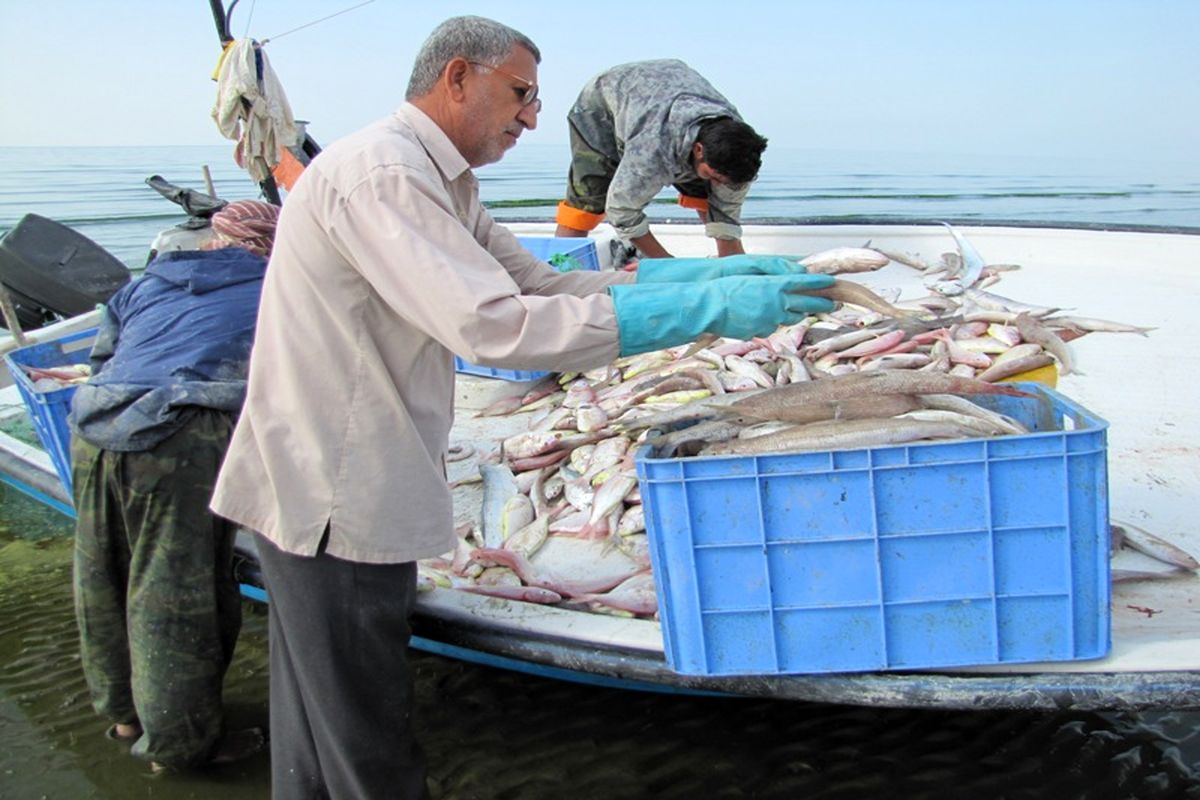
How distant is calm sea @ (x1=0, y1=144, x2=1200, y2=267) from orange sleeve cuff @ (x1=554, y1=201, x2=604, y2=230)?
7.37m

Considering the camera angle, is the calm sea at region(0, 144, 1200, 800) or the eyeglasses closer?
the eyeglasses

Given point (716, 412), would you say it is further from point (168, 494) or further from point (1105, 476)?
point (168, 494)

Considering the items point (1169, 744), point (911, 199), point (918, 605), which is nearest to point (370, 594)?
point (918, 605)

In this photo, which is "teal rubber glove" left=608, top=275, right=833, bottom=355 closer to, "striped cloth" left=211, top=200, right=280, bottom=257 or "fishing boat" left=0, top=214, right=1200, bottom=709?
"fishing boat" left=0, top=214, right=1200, bottom=709

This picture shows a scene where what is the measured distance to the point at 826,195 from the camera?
83.0ft

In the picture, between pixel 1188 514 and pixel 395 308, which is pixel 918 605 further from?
pixel 1188 514

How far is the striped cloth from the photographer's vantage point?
11.8ft

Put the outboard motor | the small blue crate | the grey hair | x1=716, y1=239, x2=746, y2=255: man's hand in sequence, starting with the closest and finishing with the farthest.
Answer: the grey hair
the small blue crate
x1=716, y1=239, x2=746, y2=255: man's hand
the outboard motor

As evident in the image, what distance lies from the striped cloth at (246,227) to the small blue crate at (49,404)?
1098 mm

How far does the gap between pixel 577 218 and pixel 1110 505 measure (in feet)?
13.6

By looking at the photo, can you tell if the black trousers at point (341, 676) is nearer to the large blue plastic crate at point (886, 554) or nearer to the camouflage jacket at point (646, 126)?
the large blue plastic crate at point (886, 554)

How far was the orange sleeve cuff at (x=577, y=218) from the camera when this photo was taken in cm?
667

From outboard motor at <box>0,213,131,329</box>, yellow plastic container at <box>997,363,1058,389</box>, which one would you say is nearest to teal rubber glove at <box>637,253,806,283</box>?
yellow plastic container at <box>997,363,1058,389</box>

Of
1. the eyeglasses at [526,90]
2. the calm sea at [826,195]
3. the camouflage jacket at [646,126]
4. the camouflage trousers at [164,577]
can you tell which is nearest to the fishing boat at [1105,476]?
the camouflage trousers at [164,577]
